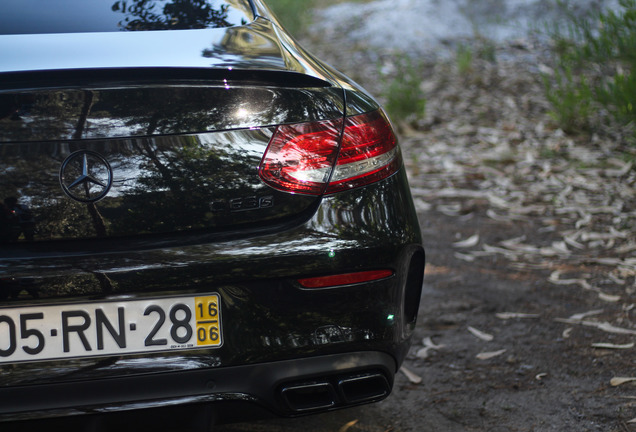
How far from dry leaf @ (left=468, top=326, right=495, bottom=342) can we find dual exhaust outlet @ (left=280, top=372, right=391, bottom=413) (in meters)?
1.28

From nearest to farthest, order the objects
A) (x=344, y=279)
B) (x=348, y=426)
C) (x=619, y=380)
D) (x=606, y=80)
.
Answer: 1. (x=344, y=279)
2. (x=348, y=426)
3. (x=619, y=380)
4. (x=606, y=80)

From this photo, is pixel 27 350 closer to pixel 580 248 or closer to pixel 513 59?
pixel 580 248

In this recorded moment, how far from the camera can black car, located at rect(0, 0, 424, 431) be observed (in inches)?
65.6

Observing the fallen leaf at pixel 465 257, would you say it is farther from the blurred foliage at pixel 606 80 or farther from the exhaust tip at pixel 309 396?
the exhaust tip at pixel 309 396

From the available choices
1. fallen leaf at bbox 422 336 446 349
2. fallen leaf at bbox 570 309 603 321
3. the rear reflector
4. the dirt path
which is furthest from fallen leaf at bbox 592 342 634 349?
the rear reflector

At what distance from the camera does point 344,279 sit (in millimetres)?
1810

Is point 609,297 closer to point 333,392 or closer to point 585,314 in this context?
point 585,314

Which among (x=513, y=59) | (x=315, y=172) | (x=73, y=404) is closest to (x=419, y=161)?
(x=513, y=59)

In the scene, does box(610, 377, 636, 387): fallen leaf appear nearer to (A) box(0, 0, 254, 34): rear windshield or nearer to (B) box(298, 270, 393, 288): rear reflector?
(B) box(298, 270, 393, 288): rear reflector

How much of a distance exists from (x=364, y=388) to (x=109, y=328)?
0.67 metres

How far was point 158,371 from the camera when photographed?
1.70 m

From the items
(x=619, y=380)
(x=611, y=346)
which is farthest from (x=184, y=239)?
(x=611, y=346)

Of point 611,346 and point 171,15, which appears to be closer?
point 171,15

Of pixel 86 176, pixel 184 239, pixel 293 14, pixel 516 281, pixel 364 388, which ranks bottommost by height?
pixel 293 14
